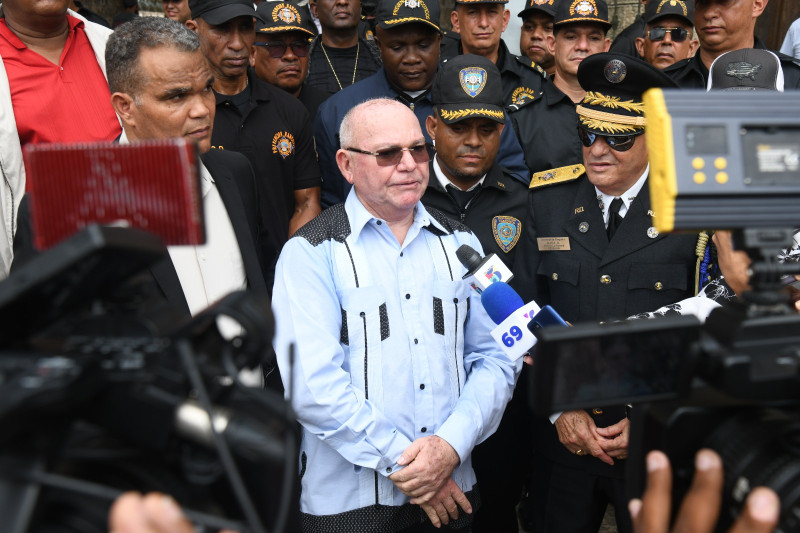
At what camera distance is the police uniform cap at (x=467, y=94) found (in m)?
3.29

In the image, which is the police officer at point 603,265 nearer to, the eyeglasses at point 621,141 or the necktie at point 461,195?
the eyeglasses at point 621,141

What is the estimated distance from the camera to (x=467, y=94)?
3330mm

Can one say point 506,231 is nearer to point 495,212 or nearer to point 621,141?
point 495,212

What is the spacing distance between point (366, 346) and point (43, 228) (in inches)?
54.6

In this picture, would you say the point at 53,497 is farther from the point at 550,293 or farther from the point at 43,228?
the point at 550,293

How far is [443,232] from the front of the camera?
2695mm

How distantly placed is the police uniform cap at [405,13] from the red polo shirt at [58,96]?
1.72 metres

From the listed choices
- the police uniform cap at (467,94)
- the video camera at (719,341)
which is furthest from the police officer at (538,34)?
the video camera at (719,341)

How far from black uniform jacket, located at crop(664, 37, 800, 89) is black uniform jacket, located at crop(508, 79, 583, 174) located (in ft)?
1.99

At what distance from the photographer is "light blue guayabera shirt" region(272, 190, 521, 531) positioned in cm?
234

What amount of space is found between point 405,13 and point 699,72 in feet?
5.83

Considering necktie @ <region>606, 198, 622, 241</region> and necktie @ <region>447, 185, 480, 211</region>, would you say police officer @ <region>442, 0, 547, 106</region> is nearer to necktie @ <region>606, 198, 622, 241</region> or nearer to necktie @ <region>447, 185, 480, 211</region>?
necktie @ <region>447, 185, 480, 211</region>

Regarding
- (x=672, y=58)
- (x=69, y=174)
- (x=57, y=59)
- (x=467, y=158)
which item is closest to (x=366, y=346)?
(x=467, y=158)

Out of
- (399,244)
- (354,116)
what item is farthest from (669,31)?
(399,244)
